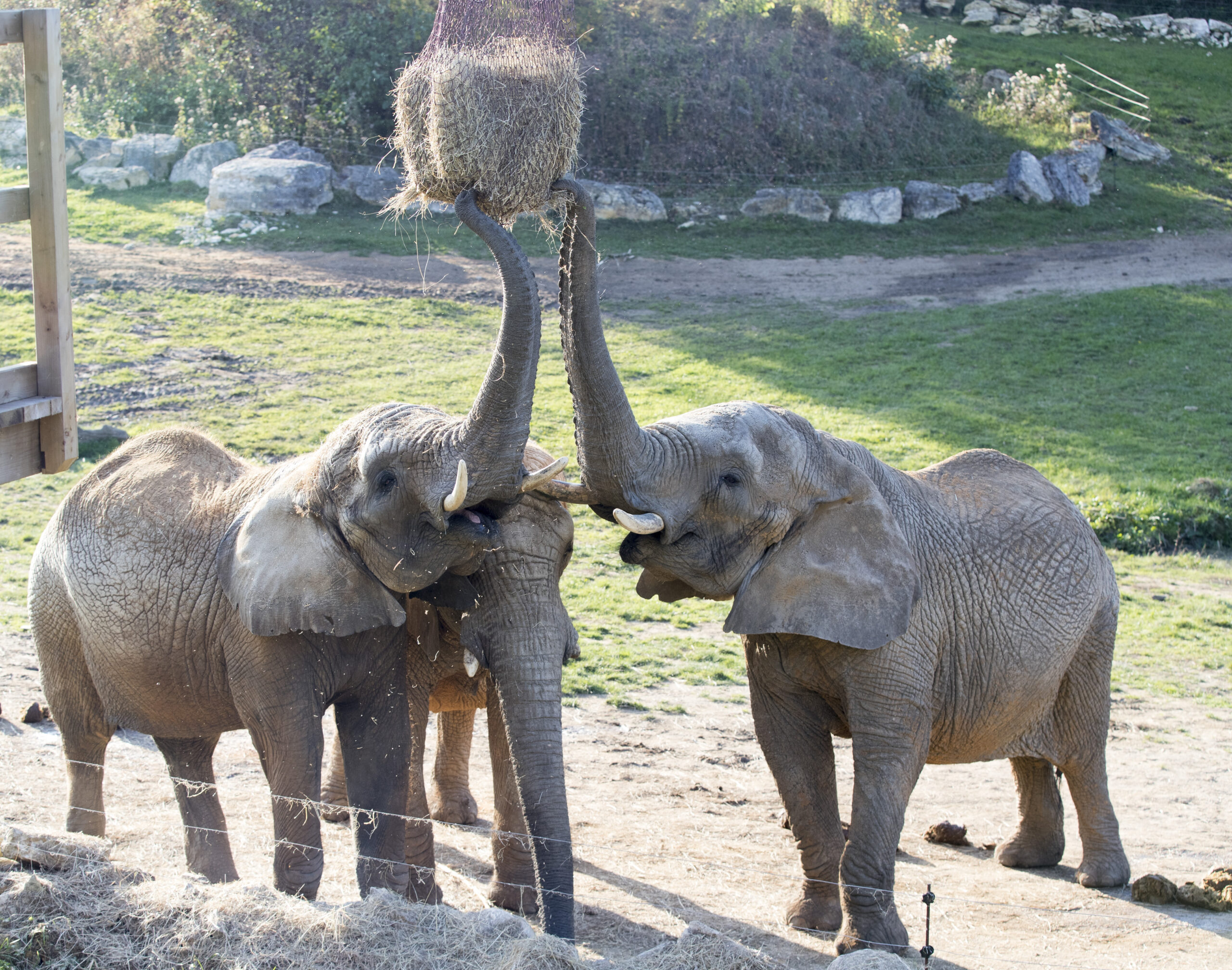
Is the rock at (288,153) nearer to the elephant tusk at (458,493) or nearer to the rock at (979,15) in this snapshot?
the elephant tusk at (458,493)

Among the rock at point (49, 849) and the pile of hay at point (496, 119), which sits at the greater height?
the pile of hay at point (496, 119)

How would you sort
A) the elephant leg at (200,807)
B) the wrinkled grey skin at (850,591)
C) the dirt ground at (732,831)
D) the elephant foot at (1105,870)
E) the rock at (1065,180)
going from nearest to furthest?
1. the wrinkled grey skin at (850,591)
2. the dirt ground at (732,831)
3. the elephant leg at (200,807)
4. the elephant foot at (1105,870)
5. the rock at (1065,180)

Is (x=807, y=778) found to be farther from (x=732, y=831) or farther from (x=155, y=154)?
(x=155, y=154)

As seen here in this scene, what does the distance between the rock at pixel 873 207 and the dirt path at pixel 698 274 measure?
157 cm

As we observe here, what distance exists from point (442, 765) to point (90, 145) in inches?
820

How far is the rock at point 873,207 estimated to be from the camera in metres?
25.5

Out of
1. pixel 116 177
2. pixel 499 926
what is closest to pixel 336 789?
pixel 499 926

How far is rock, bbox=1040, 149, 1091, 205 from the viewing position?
2644cm

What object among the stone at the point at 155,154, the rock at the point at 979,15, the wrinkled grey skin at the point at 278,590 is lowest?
the wrinkled grey skin at the point at 278,590

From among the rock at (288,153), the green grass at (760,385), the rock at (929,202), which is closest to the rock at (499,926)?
the green grass at (760,385)

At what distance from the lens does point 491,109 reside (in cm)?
592

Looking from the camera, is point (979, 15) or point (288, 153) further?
point (979, 15)

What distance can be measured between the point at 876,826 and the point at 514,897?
81.6 inches

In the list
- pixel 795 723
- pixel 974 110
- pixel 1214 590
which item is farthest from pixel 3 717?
pixel 974 110
